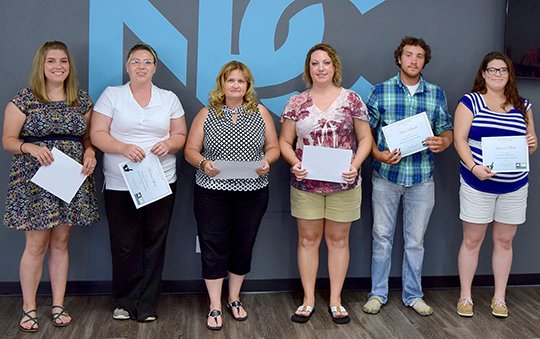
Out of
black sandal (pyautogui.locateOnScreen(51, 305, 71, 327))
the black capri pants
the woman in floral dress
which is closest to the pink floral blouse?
the black capri pants

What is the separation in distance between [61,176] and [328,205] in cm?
140

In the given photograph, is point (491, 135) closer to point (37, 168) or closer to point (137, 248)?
point (137, 248)

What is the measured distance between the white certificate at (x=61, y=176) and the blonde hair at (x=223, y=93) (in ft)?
2.53

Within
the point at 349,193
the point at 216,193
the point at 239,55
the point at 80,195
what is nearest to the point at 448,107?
the point at 349,193

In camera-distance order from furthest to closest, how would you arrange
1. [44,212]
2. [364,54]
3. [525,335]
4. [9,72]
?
1. [364,54]
2. [9,72]
3. [525,335]
4. [44,212]

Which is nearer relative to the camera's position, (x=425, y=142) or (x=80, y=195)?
(x=80, y=195)

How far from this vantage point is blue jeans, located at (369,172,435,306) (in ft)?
11.9

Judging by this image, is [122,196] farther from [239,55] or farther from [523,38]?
[523,38]

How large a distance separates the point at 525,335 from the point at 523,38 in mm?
1811

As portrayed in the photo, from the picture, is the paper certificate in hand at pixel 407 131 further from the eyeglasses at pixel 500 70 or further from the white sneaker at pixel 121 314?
the white sneaker at pixel 121 314

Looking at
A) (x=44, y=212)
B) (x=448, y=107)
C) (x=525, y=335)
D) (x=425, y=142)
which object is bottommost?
(x=525, y=335)

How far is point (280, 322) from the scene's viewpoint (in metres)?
3.51

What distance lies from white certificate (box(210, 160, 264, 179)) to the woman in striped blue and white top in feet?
3.85

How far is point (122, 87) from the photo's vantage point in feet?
11.0
